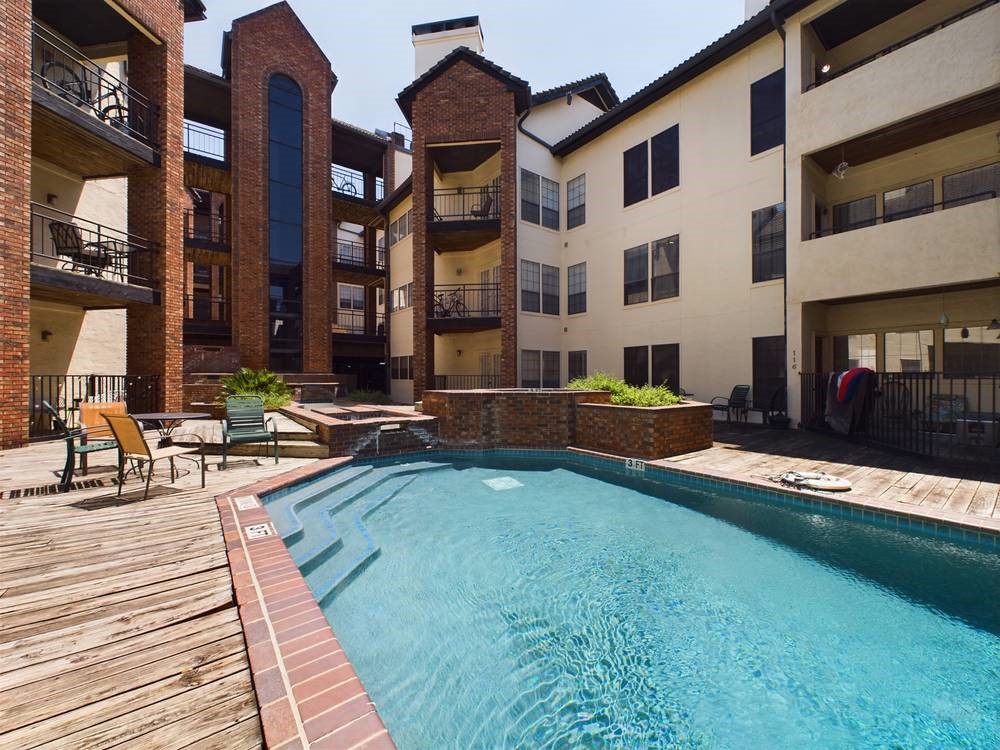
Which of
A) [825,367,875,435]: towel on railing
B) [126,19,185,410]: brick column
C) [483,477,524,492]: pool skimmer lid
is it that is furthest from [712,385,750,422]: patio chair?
[126,19,185,410]: brick column

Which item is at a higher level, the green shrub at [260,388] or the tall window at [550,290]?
the tall window at [550,290]

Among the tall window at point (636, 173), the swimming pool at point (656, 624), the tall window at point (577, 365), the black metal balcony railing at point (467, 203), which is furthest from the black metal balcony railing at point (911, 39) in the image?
the swimming pool at point (656, 624)

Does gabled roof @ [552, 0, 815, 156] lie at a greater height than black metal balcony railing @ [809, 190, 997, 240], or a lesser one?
greater

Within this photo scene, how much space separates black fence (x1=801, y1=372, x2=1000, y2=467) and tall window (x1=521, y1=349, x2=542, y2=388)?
8333 millimetres

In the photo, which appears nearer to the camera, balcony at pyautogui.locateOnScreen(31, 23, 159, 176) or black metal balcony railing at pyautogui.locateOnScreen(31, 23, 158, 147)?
balcony at pyautogui.locateOnScreen(31, 23, 159, 176)

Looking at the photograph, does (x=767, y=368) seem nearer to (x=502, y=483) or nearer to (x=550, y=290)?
(x=550, y=290)

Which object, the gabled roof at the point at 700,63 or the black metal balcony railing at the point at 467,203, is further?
the black metal balcony railing at the point at 467,203

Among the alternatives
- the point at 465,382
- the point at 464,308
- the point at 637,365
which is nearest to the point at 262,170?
the point at 464,308

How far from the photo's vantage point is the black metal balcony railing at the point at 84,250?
9086 mm

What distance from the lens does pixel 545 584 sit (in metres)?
3.82

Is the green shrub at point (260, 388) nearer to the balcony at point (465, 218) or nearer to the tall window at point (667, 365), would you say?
the balcony at point (465, 218)

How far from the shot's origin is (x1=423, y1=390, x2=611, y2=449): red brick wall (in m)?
9.02

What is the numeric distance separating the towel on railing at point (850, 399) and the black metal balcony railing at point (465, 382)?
33.3 ft

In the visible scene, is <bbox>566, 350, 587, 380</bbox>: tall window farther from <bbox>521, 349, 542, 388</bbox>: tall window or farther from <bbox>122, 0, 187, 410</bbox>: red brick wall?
<bbox>122, 0, 187, 410</bbox>: red brick wall
